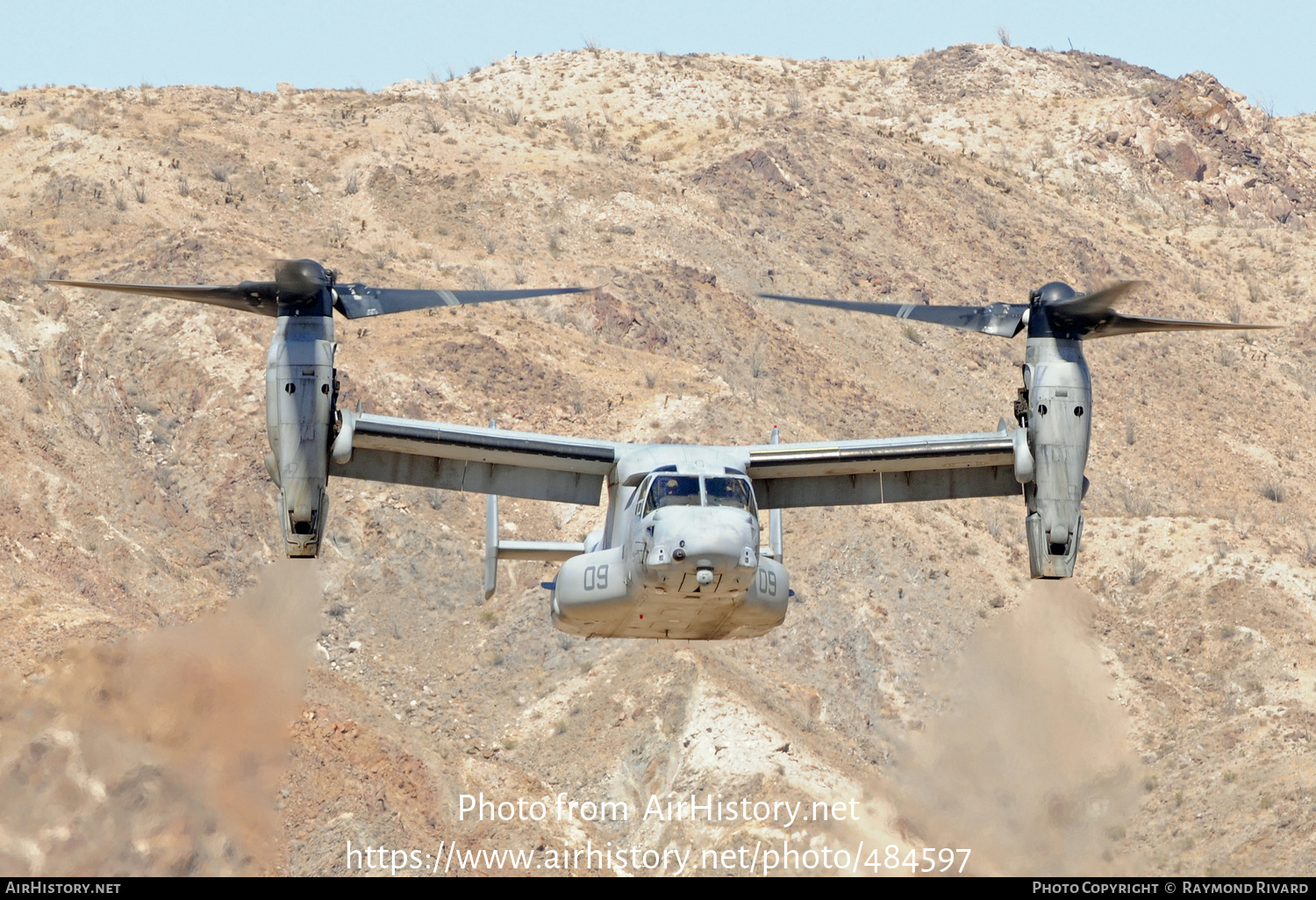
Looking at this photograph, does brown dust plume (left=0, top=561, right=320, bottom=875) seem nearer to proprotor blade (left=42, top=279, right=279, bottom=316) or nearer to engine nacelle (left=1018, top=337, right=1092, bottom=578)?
proprotor blade (left=42, top=279, right=279, bottom=316)

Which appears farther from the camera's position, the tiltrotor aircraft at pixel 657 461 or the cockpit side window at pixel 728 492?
the cockpit side window at pixel 728 492

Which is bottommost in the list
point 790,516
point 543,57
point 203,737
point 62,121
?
point 203,737

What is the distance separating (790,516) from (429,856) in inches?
595

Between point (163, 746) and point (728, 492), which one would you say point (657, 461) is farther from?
point (163, 746)

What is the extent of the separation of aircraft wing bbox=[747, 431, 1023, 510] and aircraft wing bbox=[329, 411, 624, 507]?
2.99 metres

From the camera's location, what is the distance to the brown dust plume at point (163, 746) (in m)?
27.0

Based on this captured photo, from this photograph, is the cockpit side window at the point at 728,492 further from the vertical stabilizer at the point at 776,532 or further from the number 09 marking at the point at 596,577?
the vertical stabilizer at the point at 776,532

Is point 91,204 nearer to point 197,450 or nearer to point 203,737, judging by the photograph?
point 197,450

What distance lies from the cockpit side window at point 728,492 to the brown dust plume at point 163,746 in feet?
40.4

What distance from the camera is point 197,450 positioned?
41.2 meters

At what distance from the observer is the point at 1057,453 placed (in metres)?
23.8

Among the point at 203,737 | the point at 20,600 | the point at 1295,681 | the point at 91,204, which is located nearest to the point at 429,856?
the point at 203,737

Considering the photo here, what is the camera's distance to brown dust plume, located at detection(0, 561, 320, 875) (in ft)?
88.6
